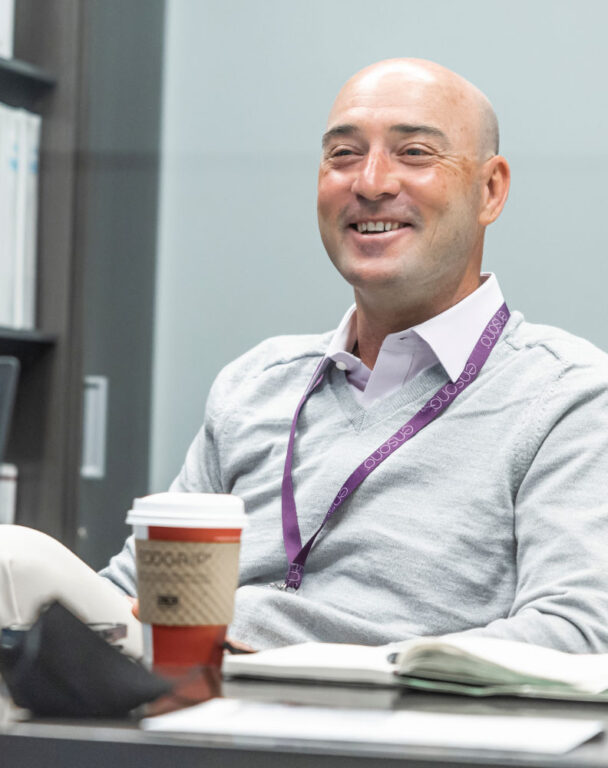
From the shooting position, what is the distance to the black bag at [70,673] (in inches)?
24.9

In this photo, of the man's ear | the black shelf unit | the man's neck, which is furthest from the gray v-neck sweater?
the black shelf unit

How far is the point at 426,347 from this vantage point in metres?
1.61

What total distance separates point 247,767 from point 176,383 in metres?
2.51

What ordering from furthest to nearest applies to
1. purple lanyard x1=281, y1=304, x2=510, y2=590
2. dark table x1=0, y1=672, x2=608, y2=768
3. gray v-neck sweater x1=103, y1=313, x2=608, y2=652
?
purple lanyard x1=281, y1=304, x2=510, y2=590 < gray v-neck sweater x1=103, y1=313, x2=608, y2=652 < dark table x1=0, y1=672, x2=608, y2=768

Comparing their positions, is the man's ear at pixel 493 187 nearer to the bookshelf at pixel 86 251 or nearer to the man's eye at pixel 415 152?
the man's eye at pixel 415 152

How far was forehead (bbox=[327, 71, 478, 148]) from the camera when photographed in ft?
5.47

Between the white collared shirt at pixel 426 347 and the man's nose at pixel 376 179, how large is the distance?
7.6 inches

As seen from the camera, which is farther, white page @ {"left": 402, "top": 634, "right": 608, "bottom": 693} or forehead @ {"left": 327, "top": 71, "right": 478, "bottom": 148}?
forehead @ {"left": 327, "top": 71, "right": 478, "bottom": 148}

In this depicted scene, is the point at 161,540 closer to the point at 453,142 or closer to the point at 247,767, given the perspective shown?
the point at 247,767

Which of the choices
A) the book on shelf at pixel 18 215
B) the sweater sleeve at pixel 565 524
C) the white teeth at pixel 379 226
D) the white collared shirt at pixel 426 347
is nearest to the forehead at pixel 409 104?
the white teeth at pixel 379 226

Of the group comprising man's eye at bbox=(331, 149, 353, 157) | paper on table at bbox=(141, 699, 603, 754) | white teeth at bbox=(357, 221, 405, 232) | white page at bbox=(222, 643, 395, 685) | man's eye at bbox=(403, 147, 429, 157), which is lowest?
white page at bbox=(222, 643, 395, 685)

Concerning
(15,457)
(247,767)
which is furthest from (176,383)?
(247,767)

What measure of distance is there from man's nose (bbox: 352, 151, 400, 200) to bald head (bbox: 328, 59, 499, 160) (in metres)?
0.09

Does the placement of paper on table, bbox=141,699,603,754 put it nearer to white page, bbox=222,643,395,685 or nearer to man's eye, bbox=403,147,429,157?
white page, bbox=222,643,395,685
